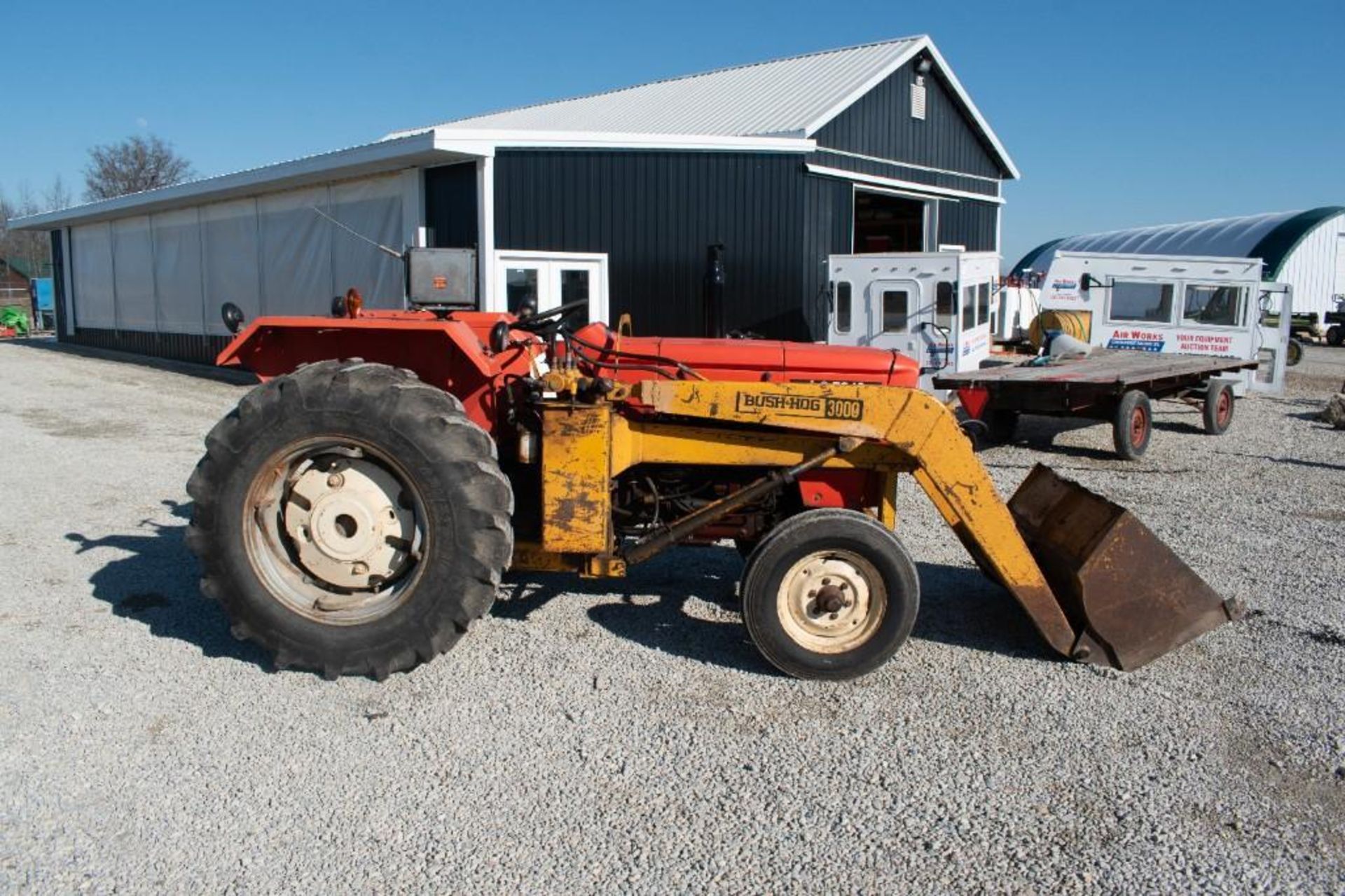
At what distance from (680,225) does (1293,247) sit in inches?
1269

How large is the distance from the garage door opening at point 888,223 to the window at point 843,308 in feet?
12.8

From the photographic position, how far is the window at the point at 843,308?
48.6 ft

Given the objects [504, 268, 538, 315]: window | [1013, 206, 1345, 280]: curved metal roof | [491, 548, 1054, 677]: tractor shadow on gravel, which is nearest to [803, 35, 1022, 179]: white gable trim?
[504, 268, 538, 315]: window

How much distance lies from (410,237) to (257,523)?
11086 mm

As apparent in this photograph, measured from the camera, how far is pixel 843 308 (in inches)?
587

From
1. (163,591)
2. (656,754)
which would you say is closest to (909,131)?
(163,591)

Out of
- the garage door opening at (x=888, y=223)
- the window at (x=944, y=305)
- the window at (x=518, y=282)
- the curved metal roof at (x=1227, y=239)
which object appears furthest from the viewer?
the curved metal roof at (x=1227, y=239)

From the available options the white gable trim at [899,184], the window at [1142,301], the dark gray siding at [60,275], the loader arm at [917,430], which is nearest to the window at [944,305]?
the window at [1142,301]

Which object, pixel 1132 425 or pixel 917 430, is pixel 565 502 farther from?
pixel 1132 425

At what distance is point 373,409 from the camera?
4.29m

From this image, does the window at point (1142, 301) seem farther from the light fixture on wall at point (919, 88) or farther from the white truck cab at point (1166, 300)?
the light fixture on wall at point (919, 88)

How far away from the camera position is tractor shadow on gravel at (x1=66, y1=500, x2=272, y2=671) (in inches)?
193

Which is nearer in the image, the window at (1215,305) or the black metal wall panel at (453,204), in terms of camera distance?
the black metal wall panel at (453,204)

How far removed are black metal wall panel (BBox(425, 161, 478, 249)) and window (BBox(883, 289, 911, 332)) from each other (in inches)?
217
